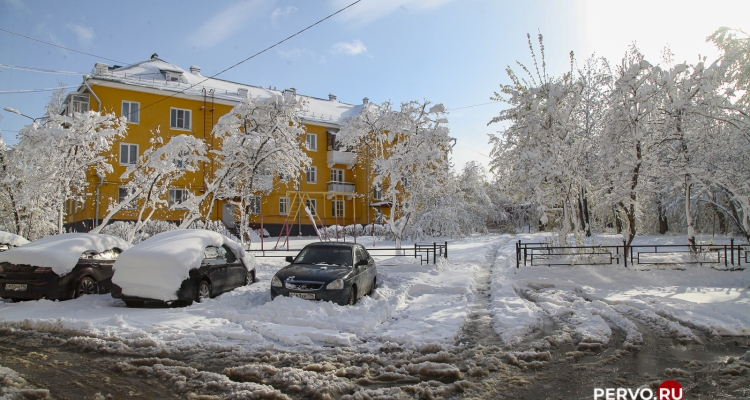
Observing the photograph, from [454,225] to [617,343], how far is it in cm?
2705

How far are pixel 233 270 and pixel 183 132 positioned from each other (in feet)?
85.7

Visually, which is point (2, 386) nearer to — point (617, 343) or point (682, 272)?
Answer: point (617, 343)

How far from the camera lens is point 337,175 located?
43.2m

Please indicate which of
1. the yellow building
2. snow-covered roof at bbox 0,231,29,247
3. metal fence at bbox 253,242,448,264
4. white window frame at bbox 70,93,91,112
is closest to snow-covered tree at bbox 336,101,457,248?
metal fence at bbox 253,242,448,264

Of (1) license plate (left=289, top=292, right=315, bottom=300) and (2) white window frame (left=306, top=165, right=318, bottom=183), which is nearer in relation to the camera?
(1) license plate (left=289, top=292, right=315, bottom=300)

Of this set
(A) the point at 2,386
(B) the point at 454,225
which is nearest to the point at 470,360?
(A) the point at 2,386

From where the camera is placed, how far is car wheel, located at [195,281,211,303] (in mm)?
10047

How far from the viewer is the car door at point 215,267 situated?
1065cm

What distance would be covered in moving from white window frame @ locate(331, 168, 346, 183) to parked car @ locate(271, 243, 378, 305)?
102 ft

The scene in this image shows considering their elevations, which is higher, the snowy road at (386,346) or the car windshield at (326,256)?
the car windshield at (326,256)

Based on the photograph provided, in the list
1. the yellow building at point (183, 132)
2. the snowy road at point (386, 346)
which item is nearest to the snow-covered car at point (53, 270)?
the snowy road at point (386, 346)

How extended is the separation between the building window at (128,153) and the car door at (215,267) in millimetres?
24597

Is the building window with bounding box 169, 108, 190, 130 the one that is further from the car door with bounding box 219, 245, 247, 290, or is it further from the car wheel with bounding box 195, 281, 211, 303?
the car wheel with bounding box 195, 281, 211, 303

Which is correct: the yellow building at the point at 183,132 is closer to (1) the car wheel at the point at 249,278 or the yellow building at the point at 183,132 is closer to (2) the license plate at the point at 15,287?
(1) the car wheel at the point at 249,278
